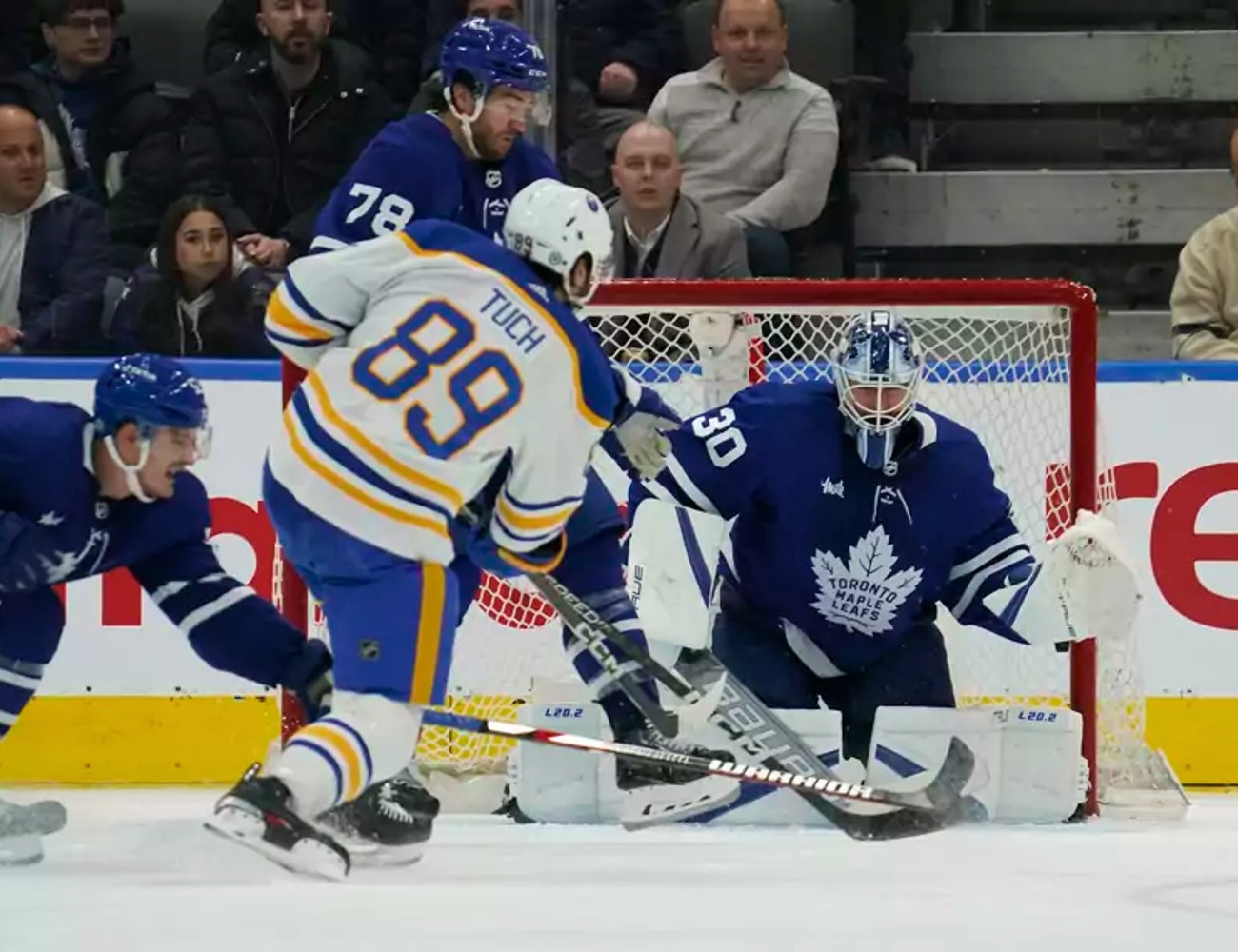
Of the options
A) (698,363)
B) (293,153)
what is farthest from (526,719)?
(293,153)

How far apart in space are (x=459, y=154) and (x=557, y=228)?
1.82ft

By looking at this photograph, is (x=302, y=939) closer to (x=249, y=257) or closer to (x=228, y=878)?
(x=228, y=878)

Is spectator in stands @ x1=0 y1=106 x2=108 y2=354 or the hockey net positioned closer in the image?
the hockey net

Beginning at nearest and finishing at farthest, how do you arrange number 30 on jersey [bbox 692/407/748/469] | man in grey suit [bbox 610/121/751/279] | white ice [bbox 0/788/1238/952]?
1. white ice [bbox 0/788/1238/952]
2. number 30 on jersey [bbox 692/407/748/469]
3. man in grey suit [bbox 610/121/751/279]

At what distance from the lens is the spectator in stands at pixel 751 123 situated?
5391 mm

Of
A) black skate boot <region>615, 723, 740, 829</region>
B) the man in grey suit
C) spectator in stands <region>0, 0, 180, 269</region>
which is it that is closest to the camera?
black skate boot <region>615, 723, 740, 829</region>

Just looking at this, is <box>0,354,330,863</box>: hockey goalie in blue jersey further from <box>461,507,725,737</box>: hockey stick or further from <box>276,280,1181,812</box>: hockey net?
<box>276,280,1181,812</box>: hockey net

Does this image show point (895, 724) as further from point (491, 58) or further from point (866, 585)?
point (491, 58)

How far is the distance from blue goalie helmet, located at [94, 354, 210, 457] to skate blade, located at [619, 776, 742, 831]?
1020 mm

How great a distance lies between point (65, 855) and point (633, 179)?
2.12 meters

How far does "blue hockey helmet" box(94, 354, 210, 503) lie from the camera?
3.34 m

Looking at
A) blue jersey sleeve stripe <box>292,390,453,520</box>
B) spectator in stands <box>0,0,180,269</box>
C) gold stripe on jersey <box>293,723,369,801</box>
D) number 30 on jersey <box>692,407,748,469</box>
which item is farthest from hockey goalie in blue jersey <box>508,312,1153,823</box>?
spectator in stands <box>0,0,180,269</box>

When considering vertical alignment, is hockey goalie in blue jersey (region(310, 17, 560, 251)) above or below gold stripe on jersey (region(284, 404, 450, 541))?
above

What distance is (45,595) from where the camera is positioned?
3605 millimetres
